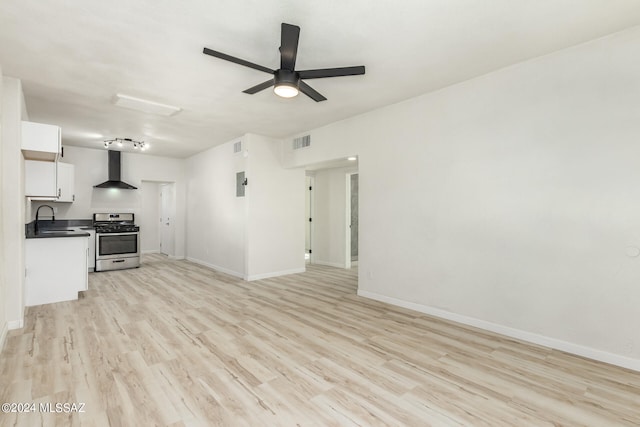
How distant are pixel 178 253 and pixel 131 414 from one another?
23.4 ft

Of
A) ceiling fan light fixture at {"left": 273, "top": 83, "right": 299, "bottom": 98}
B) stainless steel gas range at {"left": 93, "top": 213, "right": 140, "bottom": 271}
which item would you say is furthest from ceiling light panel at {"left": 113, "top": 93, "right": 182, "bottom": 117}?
stainless steel gas range at {"left": 93, "top": 213, "right": 140, "bottom": 271}

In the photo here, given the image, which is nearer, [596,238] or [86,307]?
[596,238]

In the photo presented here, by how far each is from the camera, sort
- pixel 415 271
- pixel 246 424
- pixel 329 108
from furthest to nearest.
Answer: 1. pixel 329 108
2. pixel 415 271
3. pixel 246 424

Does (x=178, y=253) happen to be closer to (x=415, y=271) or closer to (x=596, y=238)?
(x=415, y=271)

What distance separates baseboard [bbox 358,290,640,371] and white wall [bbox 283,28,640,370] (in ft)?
0.03

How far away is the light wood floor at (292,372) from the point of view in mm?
1987

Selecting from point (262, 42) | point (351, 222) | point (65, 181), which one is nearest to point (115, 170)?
point (65, 181)

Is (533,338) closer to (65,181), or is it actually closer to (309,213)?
(309,213)

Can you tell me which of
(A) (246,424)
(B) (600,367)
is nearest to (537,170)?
(B) (600,367)

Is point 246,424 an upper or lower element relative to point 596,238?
lower

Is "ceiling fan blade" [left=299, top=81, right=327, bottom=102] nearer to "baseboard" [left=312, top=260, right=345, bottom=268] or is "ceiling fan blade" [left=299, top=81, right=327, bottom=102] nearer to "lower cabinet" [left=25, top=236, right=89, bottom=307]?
"lower cabinet" [left=25, top=236, right=89, bottom=307]

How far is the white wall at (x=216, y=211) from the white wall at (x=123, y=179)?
38 centimetres

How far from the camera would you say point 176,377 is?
7.94 feet

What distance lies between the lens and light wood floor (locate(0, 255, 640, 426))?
1987 millimetres
